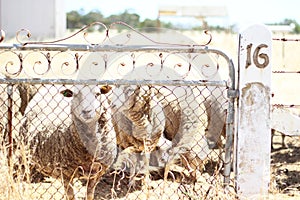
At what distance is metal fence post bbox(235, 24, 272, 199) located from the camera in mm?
3699

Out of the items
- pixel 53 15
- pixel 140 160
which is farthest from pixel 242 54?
pixel 53 15

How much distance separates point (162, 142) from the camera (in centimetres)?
739

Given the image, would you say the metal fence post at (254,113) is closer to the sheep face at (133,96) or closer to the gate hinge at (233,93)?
the gate hinge at (233,93)

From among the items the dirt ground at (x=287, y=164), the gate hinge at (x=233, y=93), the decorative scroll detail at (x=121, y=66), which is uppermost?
the decorative scroll detail at (x=121, y=66)

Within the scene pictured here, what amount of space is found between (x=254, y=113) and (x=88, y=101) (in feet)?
5.77

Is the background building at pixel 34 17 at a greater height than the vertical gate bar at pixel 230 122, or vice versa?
the background building at pixel 34 17

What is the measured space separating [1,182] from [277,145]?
6518mm

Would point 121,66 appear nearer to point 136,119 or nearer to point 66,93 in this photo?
point 136,119

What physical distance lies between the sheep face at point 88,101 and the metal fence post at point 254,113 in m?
1.54

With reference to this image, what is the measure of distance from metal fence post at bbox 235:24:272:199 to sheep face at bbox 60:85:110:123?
1.54 metres

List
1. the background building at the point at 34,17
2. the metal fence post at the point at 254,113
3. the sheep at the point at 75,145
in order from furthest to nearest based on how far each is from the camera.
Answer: the background building at the point at 34,17 → the sheep at the point at 75,145 → the metal fence post at the point at 254,113

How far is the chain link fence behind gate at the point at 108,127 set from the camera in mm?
3820

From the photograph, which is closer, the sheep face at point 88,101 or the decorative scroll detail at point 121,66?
the decorative scroll detail at point 121,66

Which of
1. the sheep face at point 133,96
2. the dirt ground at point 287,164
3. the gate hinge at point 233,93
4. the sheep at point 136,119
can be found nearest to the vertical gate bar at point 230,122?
the gate hinge at point 233,93
